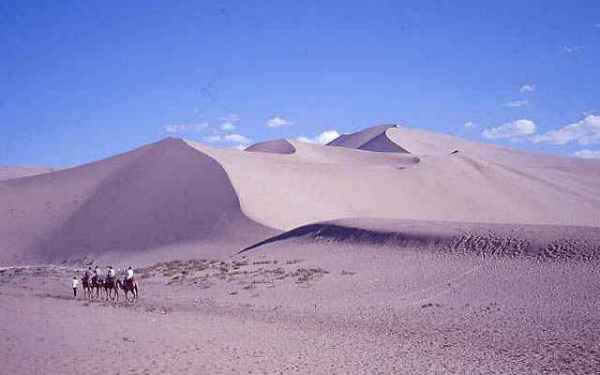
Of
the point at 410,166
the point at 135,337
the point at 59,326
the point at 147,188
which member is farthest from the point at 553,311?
the point at 410,166

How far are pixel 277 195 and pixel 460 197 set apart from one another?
16942 millimetres

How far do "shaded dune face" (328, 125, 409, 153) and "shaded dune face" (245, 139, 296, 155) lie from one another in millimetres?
21004

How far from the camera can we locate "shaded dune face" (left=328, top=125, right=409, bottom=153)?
304ft

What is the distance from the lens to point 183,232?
38.2 metres

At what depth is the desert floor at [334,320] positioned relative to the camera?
10.7 meters

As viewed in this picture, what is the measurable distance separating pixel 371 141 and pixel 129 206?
62513mm

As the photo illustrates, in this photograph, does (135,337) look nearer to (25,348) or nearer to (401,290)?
(25,348)

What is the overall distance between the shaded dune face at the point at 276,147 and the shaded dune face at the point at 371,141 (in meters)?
21.0

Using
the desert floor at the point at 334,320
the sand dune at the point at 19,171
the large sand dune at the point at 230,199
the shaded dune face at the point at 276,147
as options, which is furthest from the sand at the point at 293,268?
the sand dune at the point at 19,171

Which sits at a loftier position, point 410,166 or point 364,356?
point 410,166

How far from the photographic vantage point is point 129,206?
145ft

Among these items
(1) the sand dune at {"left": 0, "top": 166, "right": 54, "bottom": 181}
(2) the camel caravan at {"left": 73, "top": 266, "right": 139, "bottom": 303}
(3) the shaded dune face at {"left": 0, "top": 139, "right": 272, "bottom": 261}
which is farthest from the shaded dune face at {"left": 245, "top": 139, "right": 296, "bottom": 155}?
(2) the camel caravan at {"left": 73, "top": 266, "right": 139, "bottom": 303}

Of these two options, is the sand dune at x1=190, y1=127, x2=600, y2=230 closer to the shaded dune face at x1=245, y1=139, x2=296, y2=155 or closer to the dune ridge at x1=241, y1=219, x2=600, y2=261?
the shaded dune face at x1=245, y1=139, x2=296, y2=155

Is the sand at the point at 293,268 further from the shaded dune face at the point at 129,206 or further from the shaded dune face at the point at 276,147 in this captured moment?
the shaded dune face at the point at 276,147
